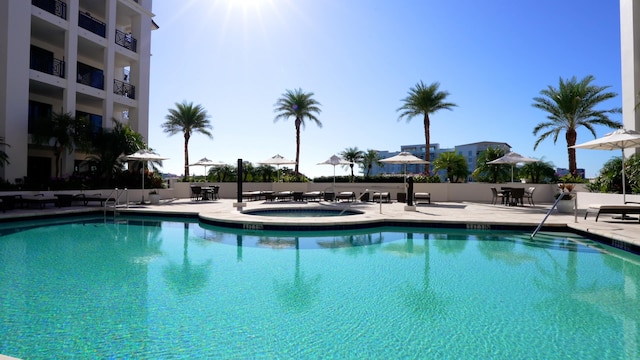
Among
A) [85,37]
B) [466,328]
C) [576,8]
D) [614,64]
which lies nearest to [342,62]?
[576,8]

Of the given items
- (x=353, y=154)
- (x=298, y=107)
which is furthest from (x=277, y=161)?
(x=353, y=154)

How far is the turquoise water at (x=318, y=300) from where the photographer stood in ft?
11.0

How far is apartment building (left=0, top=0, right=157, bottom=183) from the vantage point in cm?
1534

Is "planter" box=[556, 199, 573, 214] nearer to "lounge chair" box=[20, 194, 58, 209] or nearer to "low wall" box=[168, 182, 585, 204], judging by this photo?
"low wall" box=[168, 182, 585, 204]

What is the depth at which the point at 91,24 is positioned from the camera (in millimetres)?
19094

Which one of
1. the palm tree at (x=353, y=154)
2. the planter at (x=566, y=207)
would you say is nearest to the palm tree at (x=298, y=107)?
the palm tree at (x=353, y=154)

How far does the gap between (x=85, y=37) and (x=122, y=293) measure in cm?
1887

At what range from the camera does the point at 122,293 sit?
4.83 m

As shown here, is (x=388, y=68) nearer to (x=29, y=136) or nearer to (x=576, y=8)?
(x=576, y=8)

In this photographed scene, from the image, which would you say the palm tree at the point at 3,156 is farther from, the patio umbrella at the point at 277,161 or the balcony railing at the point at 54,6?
the patio umbrella at the point at 277,161

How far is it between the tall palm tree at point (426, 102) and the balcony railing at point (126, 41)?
A: 19.4 meters

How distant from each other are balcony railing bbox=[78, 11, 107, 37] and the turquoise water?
1519 cm

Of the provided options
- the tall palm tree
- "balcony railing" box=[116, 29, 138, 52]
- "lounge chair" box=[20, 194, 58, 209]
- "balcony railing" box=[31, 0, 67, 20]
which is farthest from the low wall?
"balcony railing" box=[31, 0, 67, 20]

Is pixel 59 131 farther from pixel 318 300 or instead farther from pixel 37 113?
pixel 318 300
